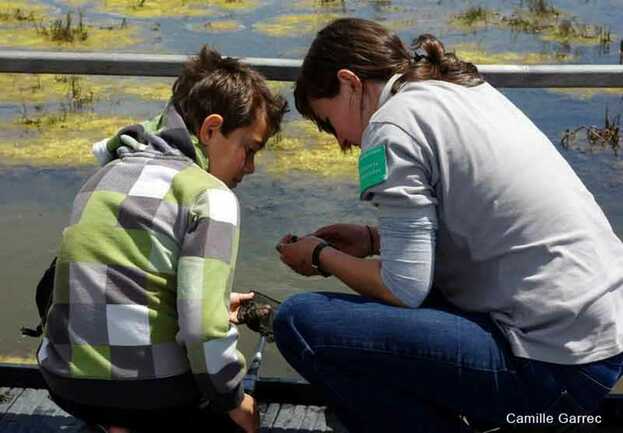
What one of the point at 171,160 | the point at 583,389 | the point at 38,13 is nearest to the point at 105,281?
the point at 171,160

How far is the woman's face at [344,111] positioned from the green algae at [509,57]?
275 inches

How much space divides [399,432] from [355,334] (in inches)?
9.2

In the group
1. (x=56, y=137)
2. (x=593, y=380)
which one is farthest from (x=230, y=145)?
(x=56, y=137)

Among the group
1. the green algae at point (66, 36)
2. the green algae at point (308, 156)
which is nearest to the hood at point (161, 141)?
the green algae at point (308, 156)

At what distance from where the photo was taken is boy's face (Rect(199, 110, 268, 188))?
2258 mm

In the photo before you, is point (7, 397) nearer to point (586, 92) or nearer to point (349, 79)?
point (349, 79)

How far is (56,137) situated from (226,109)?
18.0 feet

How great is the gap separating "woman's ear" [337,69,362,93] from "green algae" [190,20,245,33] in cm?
827

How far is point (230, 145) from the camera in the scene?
2.29m

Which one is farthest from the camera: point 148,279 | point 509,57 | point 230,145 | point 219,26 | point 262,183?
point 219,26

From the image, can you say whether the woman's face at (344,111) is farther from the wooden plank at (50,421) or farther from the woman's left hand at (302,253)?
the wooden plank at (50,421)

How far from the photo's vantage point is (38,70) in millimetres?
2809

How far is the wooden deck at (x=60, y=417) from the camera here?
265 cm

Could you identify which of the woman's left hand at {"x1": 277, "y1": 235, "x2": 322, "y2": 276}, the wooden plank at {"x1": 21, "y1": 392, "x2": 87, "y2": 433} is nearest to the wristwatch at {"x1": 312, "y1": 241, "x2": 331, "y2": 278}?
the woman's left hand at {"x1": 277, "y1": 235, "x2": 322, "y2": 276}
